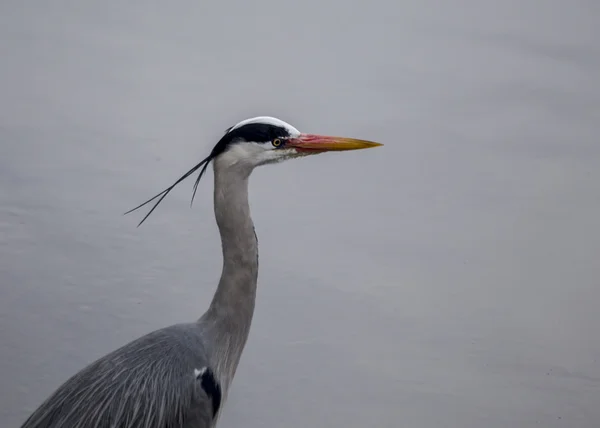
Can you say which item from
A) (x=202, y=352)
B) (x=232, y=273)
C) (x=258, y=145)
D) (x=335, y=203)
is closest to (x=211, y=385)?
(x=202, y=352)

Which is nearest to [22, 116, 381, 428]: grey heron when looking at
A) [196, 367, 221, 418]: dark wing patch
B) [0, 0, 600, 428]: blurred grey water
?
[196, 367, 221, 418]: dark wing patch

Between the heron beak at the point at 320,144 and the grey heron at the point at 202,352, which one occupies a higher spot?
the heron beak at the point at 320,144

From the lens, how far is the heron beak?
2.66 m

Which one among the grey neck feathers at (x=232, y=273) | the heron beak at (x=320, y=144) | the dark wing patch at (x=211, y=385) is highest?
the heron beak at (x=320, y=144)

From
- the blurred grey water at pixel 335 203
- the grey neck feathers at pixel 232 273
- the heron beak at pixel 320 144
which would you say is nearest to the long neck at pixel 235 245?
the grey neck feathers at pixel 232 273

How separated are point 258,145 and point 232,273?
1.19ft

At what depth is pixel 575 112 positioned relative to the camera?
511 cm

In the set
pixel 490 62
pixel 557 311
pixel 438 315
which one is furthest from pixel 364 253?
pixel 490 62

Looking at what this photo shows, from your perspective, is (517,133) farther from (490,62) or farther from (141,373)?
(141,373)

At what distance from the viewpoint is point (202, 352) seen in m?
2.60

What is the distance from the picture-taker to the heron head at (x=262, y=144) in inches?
102

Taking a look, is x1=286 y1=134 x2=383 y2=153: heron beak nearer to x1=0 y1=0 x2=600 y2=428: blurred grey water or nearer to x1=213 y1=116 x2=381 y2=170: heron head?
x1=213 y1=116 x2=381 y2=170: heron head

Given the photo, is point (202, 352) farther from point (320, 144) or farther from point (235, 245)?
point (320, 144)

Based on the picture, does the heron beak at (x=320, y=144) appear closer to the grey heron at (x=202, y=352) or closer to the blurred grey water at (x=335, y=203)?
the grey heron at (x=202, y=352)
